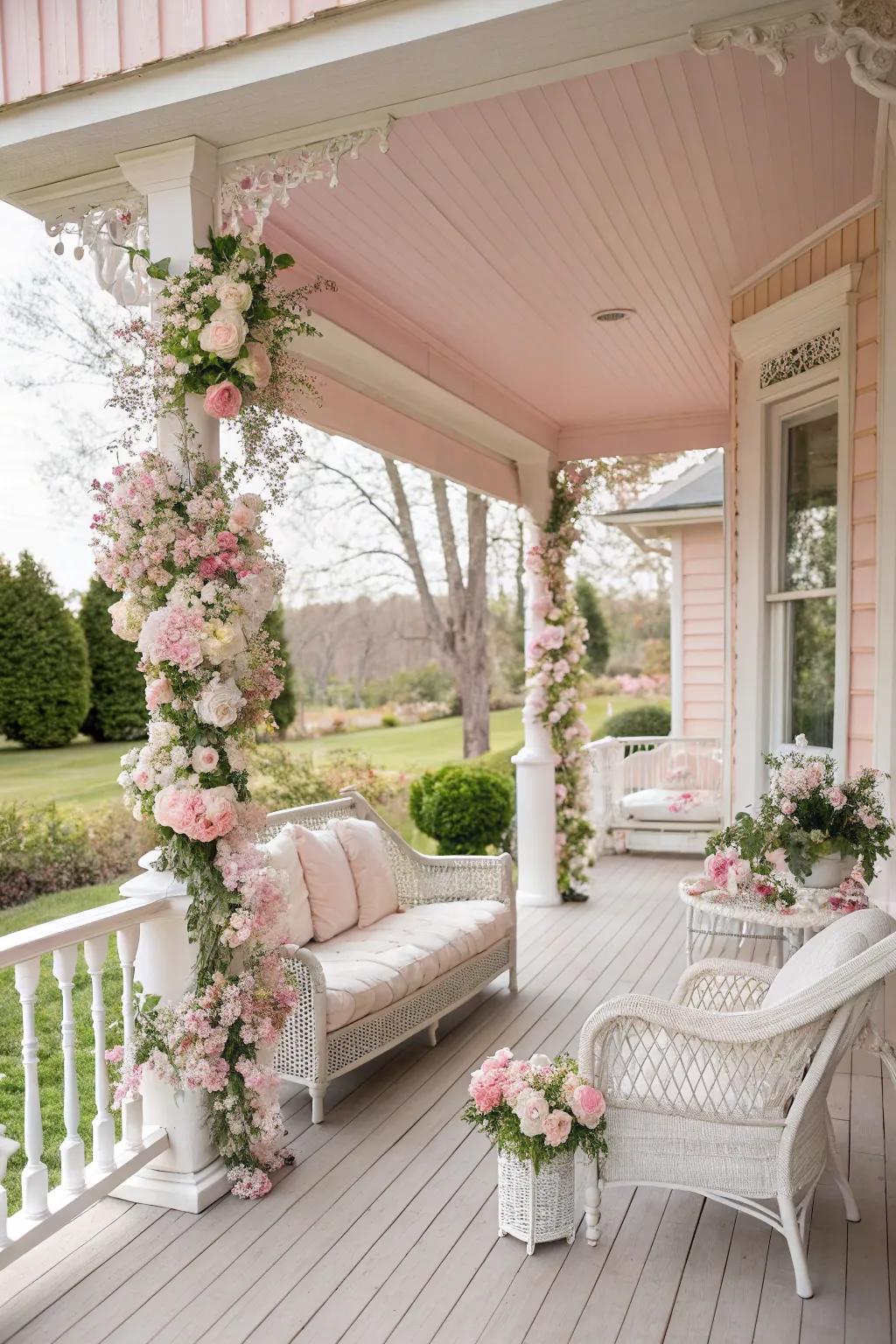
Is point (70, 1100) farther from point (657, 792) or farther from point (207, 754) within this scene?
point (657, 792)

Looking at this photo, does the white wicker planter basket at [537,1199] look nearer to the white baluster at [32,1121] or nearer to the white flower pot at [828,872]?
the white baluster at [32,1121]

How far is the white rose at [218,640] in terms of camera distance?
2.87 meters

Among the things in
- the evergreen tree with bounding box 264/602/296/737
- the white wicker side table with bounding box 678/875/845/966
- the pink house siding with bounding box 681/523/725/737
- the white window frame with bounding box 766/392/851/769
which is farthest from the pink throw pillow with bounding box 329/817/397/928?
the pink house siding with bounding box 681/523/725/737

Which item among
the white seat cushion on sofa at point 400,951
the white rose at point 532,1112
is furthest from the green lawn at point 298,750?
the white rose at point 532,1112

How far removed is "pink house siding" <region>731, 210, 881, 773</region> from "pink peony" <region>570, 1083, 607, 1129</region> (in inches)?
74.1

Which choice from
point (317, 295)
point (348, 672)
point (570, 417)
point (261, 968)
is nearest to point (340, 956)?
point (261, 968)

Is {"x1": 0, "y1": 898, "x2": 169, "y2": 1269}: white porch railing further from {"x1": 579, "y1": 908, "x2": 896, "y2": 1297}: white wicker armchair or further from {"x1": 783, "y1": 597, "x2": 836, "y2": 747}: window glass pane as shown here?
{"x1": 783, "y1": 597, "x2": 836, "y2": 747}: window glass pane

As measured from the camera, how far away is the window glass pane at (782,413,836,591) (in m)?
4.38

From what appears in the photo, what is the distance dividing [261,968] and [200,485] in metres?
1.42

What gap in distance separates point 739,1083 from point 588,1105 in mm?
382

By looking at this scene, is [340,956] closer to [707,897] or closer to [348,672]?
[707,897]

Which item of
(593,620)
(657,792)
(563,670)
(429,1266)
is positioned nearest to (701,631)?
(657,792)

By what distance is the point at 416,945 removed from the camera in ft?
14.4

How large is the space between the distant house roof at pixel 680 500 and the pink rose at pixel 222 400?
749cm
